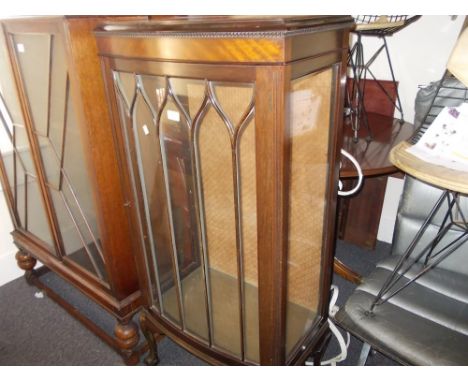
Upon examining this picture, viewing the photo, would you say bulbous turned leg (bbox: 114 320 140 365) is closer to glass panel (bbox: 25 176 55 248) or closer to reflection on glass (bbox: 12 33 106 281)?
reflection on glass (bbox: 12 33 106 281)

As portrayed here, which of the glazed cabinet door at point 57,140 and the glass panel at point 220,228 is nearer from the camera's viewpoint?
the glass panel at point 220,228

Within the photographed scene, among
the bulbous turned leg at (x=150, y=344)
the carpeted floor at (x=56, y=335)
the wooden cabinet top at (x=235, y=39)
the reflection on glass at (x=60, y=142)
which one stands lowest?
the carpeted floor at (x=56, y=335)

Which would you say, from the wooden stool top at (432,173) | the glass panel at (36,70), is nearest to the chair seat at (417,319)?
the wooden stool top at (432,173)

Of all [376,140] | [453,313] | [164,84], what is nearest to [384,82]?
[376,140]

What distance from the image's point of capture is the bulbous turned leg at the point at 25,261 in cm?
176

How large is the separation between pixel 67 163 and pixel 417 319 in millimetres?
1215

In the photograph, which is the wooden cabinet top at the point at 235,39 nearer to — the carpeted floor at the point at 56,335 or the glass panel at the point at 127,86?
the glass panel at the point at 127,86

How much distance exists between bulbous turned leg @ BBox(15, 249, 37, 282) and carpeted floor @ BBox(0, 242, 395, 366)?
14cm

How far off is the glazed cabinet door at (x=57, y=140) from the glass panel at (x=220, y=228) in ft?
1.46

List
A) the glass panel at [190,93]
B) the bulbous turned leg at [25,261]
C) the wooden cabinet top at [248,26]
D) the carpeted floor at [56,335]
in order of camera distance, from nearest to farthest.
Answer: the wooden cabinet top at [248,26] → the glass panel at [190,93] → the carpeted floor at [56,335] → the bulbous turned leg at [25,261]

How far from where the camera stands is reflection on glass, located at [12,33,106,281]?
40.3 inches

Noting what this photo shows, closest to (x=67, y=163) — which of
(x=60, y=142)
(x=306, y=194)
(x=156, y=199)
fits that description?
(x=60, y=142)

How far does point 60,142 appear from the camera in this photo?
116cm
